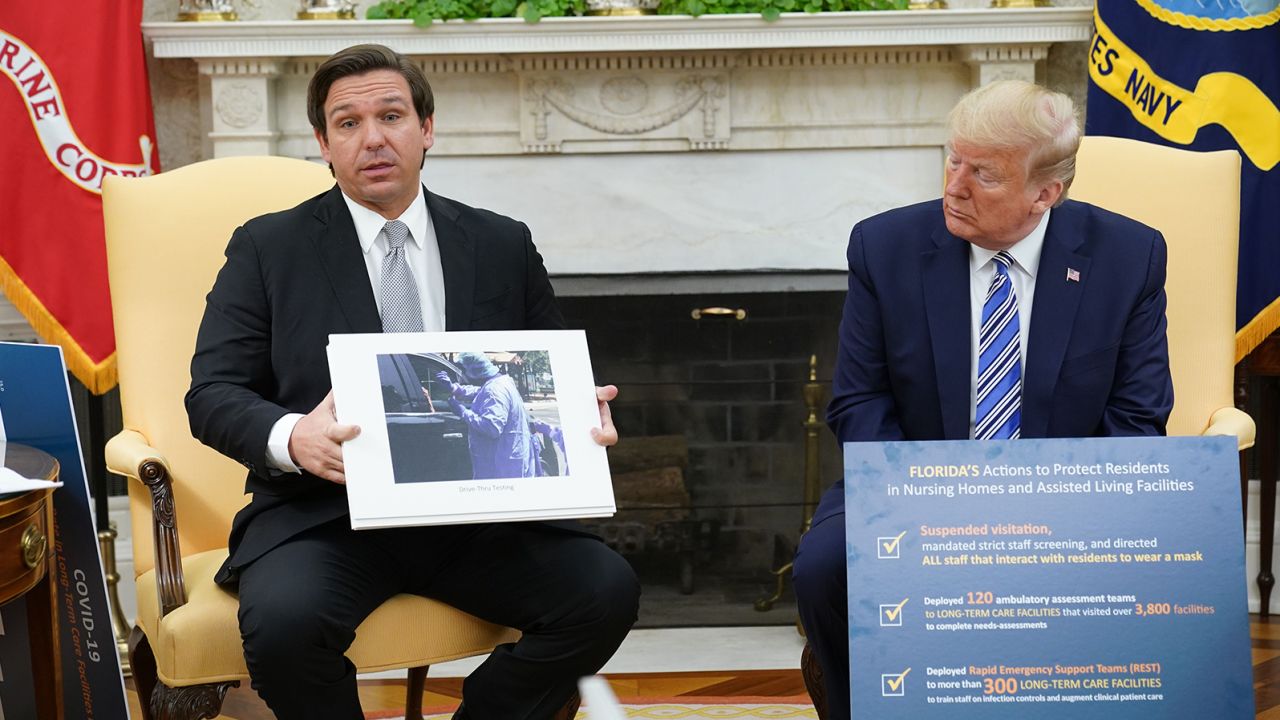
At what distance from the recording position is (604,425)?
2068mm

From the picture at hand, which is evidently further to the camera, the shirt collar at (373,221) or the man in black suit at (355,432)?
the shirt collar at (373,221)

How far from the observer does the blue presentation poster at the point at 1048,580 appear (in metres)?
1.65

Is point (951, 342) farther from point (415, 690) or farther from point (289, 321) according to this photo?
point (415, 690)

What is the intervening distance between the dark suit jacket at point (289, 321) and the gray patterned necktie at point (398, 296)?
3 centimetres

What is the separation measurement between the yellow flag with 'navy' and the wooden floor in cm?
83

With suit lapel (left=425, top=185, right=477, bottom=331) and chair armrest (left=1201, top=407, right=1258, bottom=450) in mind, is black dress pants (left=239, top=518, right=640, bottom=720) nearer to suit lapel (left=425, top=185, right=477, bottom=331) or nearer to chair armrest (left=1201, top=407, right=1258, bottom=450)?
suit lapel (left=425, top=185, right=477, bottom=331)

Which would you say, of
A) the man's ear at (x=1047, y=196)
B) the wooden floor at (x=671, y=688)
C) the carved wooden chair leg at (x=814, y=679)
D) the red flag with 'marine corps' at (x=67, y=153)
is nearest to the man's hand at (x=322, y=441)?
the carved wooden chair leg at (x=814, y=679)

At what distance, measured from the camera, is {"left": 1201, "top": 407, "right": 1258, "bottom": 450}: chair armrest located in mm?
2330

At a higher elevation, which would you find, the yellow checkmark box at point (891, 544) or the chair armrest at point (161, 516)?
the yellow checkmark box at point (891, 544)

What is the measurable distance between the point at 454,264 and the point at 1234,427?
1.41 metres

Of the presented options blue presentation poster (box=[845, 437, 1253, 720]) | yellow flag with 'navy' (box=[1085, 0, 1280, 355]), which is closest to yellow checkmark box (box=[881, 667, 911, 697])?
blue presentation poster (box=[845, 437, 1253, 720])

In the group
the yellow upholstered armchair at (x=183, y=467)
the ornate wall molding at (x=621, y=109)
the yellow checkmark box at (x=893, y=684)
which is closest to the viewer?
the yellow checkmark box at (x=893, y=684)

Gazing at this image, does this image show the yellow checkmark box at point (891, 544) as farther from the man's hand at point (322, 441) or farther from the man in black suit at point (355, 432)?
the man's hand at point (322, 441)

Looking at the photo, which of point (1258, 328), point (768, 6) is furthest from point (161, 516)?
point (1258, 328)
